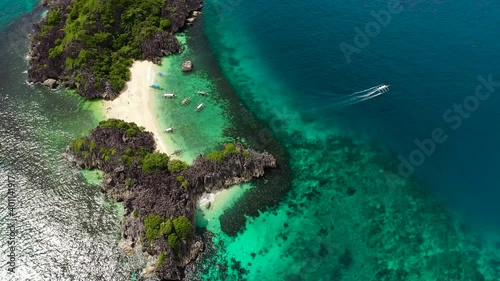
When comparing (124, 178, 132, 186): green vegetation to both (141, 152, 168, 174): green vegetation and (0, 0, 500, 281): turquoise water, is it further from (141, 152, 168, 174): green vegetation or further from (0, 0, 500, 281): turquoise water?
(0, 0, 500, 281): turquoise water

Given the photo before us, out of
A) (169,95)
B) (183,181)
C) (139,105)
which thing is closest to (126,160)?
(183,181)

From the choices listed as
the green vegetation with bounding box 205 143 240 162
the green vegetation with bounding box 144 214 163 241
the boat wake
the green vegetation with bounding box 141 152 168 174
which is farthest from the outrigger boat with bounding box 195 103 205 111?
the green vegetation with bounding box 144 214 163 241

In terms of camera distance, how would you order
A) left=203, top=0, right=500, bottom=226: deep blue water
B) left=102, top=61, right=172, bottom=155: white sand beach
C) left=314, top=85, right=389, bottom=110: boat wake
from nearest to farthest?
left=203, top=0, right=500, bottom=226: deep blue water < left=102, top=61, right=172, bottom=155: white sand beach < left=314, top=85, right=389, bottom=110: boat wake

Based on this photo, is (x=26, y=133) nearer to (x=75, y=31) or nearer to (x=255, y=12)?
(x=75, y=31)

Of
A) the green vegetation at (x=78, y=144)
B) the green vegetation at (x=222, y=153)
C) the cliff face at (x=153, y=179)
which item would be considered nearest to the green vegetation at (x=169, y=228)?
the cliff face at (x=153, y=179)

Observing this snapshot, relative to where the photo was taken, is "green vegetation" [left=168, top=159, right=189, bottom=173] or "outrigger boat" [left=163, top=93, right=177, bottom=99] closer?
"green vegetation" [left=168, top=159, right=189, bottom=173]

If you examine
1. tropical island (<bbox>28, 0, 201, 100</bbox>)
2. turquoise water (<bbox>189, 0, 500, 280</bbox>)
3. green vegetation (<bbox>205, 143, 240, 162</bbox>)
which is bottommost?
turquoise water (<bbox>189, 0, 500, 280</bbox>)

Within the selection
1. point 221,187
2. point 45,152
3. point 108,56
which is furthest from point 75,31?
point 221,187

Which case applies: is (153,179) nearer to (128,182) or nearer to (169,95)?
(128,182)

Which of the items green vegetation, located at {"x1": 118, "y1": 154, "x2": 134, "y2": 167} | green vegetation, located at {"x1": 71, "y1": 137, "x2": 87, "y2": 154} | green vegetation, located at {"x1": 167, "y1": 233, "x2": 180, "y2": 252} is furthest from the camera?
green vegetation, located at {"x1": 71, "y1": 137, "x2": 87, "y2": 154}
